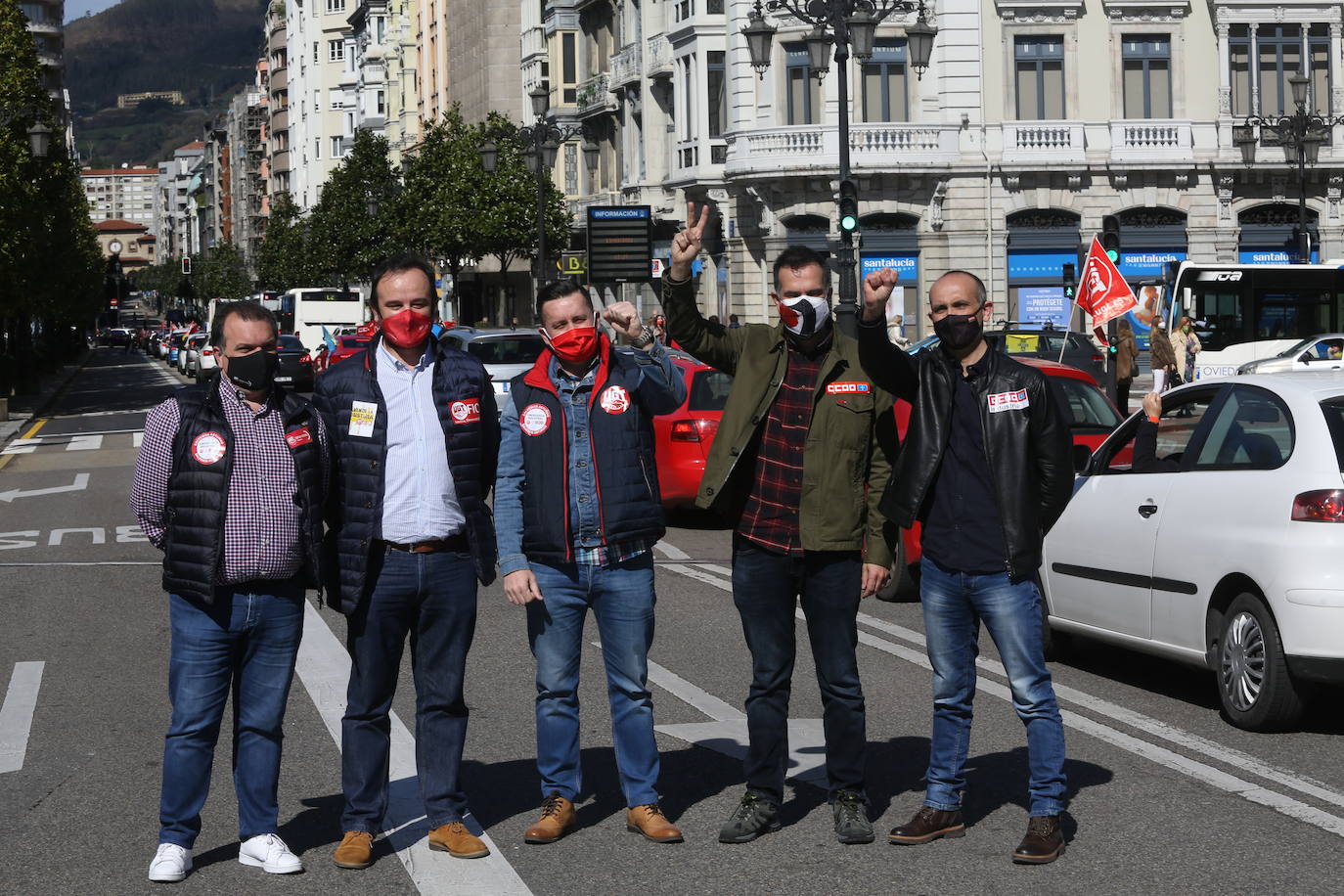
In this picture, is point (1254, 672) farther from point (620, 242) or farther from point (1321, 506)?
point (620, 242)

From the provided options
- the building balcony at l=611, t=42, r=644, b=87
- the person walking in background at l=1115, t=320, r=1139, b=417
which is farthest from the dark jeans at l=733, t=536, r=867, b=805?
the building balcony at l=611, t=42, r=644, b=87

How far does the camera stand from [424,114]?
98688 millimetres

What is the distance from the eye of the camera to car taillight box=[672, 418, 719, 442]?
666 inches

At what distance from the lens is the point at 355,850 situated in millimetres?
6062

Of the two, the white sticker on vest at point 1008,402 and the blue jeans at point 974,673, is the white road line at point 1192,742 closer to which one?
the blue jeans at point 974,673

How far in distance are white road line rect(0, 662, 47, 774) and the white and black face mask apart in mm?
3814

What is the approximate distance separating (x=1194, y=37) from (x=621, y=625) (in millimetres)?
42559

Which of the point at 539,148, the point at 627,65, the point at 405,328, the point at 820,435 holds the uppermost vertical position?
the point at 627,65

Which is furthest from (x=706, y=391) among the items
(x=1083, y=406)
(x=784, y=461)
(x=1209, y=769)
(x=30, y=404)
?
(x=30, y=404)

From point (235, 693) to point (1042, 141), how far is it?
41155 mm

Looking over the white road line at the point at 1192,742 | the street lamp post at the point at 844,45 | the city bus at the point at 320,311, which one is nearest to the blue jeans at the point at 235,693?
the white road line at the point at 1192,742

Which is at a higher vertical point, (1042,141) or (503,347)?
(1042,141)

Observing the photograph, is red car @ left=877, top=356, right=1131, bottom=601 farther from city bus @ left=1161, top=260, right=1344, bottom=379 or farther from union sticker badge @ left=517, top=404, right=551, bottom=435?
city bus @ left=1161, top=260, right=1344, bottom=379

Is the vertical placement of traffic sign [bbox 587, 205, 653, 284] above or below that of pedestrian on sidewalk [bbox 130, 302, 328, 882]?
above
